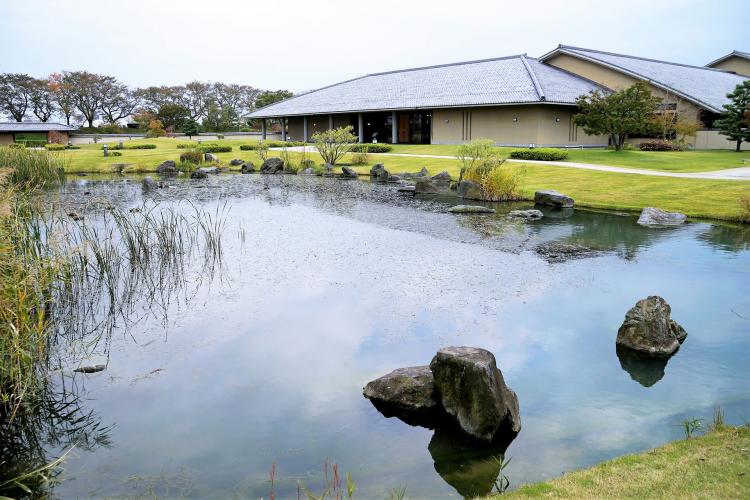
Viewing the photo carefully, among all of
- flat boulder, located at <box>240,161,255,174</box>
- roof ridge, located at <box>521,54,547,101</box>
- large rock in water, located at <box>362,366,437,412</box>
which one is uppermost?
roof ridge, located at <box>521,54,547,101</box>

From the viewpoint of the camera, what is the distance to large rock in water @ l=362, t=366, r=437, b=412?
6.31 metres

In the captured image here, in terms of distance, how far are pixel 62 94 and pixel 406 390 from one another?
7091 cm

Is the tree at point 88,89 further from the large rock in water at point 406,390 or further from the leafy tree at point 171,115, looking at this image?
the large rock in water at point 406,390

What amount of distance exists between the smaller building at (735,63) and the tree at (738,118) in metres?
19.8

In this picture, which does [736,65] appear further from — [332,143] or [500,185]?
[500,185]

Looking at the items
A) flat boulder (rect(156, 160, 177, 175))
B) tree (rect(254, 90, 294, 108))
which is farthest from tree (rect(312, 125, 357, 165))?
tree (rect(254, 90, 294, 108))

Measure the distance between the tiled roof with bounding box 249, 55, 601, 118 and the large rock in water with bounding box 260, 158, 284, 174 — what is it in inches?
392

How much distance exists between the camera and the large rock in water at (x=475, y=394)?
19.0 ft

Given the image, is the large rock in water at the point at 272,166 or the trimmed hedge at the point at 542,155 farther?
the large rock in water at the point at 272,166

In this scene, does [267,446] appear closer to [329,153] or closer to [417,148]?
[329,153]

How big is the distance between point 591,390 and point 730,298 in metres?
4.58

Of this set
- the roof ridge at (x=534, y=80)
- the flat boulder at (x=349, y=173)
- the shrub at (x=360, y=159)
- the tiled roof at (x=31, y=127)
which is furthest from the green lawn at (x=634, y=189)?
the tiled roof at (x=31, y=127)

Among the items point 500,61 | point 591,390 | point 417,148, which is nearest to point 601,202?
point 591,390

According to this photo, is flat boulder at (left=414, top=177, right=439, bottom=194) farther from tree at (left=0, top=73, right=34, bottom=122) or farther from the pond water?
tree at (left=0, top=73, right=34, bottom=122)
